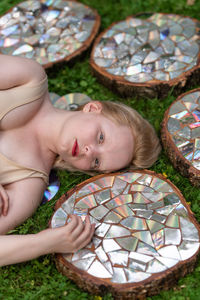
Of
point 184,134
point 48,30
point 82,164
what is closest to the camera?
point 82,164

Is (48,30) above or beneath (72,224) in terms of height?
above

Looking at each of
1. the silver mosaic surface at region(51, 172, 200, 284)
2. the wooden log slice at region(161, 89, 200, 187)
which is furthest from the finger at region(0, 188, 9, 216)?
the wooden log slice at region(161, 89, 200, 187)

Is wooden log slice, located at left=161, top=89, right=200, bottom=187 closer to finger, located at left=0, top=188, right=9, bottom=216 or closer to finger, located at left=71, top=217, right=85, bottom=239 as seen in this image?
finger, located at left=71, top=217, right=85, bottom=239

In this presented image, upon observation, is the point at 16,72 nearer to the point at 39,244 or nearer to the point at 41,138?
the point at 41,138

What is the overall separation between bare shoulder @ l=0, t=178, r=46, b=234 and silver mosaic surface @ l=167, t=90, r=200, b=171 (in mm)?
1172

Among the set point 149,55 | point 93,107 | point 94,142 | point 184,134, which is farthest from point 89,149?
point 149,55

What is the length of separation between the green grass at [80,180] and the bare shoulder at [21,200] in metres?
0.08

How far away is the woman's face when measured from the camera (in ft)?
10.2

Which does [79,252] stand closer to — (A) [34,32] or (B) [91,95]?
(B) [91,95]

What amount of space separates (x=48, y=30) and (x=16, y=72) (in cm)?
151

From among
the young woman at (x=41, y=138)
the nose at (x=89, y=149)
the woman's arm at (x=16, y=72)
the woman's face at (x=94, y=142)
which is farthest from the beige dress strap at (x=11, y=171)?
the woman's arm at (x=16, y=72)

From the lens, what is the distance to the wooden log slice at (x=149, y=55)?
3988 millimetres

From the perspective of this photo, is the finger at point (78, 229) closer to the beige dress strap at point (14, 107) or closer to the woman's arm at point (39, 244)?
the woman's arm at point (39, 244)

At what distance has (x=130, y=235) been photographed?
2.95 metres
